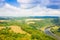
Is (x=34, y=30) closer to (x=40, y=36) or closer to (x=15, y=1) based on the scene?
(x=40, y=36)

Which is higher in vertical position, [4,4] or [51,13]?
[4,4]

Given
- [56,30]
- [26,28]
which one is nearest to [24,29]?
[26,28]

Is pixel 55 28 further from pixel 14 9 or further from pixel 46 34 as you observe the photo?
pixel 14 9

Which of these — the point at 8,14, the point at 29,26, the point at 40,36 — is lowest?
the point at 40,36

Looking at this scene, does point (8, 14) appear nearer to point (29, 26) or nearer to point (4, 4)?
point (4, 4)

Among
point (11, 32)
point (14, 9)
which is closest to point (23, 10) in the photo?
point (14, 9)

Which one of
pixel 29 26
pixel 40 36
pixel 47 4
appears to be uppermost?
pixel 47 4

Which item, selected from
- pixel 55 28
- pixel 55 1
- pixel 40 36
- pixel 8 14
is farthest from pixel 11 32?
pixel 55 1

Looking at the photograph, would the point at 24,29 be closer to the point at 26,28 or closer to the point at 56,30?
the point at 26,28
